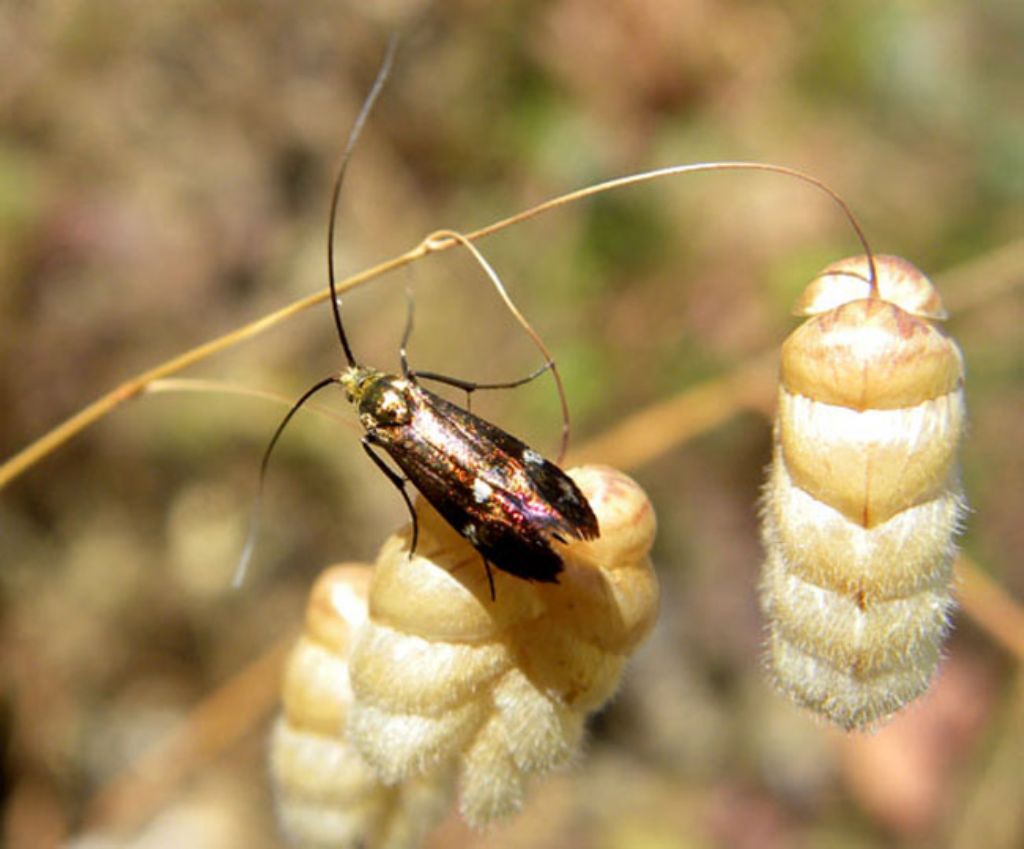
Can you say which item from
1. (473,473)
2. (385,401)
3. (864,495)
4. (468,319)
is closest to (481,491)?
(473,473)

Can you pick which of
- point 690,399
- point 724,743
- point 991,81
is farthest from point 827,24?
point 724,743

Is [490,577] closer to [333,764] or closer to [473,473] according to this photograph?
[473,473]

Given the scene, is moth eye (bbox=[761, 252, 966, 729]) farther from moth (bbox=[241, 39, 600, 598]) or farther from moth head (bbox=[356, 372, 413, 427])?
moth head (bbox=[356, 372, 413, 427])

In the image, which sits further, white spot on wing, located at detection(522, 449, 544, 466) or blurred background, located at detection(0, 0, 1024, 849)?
blurred background, located at detection(0, 0, 1024, 849)

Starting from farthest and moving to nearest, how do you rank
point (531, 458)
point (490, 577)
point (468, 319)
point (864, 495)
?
point (468, 319), point (531, 458), point (490, 577), point (864, 495)

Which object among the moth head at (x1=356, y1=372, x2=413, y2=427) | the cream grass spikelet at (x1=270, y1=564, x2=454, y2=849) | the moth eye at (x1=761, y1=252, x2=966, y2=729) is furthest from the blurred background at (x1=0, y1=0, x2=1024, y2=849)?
the moth eye at (x1=761, y1=252, x2=966, y2=729)

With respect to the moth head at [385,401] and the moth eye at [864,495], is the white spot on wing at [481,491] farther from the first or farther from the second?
the moth eye at [864,495]
